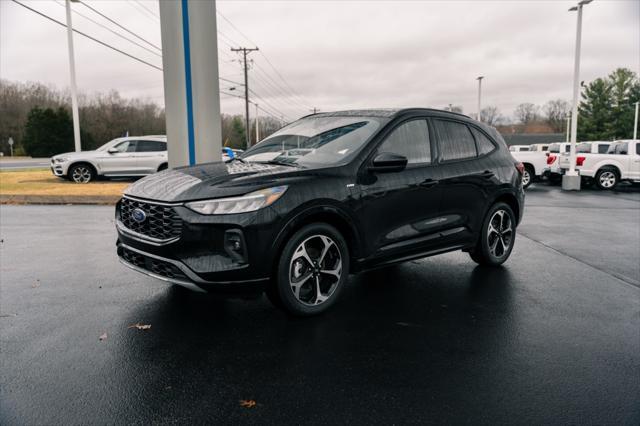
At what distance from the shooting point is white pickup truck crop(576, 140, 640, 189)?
19828mm

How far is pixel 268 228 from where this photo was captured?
13.2 ft

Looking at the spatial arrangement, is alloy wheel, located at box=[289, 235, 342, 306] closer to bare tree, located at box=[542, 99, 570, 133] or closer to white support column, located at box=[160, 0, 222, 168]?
Answer: white support column, located at box=[160, 0, 222, 168]

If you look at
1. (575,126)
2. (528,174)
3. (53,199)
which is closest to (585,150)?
(575,126)

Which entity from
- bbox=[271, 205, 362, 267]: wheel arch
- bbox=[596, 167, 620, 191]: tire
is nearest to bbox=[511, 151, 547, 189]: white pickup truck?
bbox=[596, 167, 620, 191]: tire

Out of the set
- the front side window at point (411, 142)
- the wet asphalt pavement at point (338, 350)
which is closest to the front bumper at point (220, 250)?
the wet asphalt pavement at point (338, 350)

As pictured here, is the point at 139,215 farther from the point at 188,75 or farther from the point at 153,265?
the point at 188,75

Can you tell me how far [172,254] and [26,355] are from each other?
1220 millimetres

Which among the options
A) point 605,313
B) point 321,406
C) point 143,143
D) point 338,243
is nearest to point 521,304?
point 605,313

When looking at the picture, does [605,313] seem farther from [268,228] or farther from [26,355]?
[26,355]

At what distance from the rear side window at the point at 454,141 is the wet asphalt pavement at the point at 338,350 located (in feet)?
4.66

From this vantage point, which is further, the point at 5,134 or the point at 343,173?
the point at 5,134

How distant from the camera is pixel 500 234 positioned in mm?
6414

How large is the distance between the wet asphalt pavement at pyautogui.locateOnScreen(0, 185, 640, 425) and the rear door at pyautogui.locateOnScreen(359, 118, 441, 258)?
1.98 ft

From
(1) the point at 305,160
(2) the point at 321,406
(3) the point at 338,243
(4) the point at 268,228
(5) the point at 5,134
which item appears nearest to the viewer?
(2) the point at 321,406
